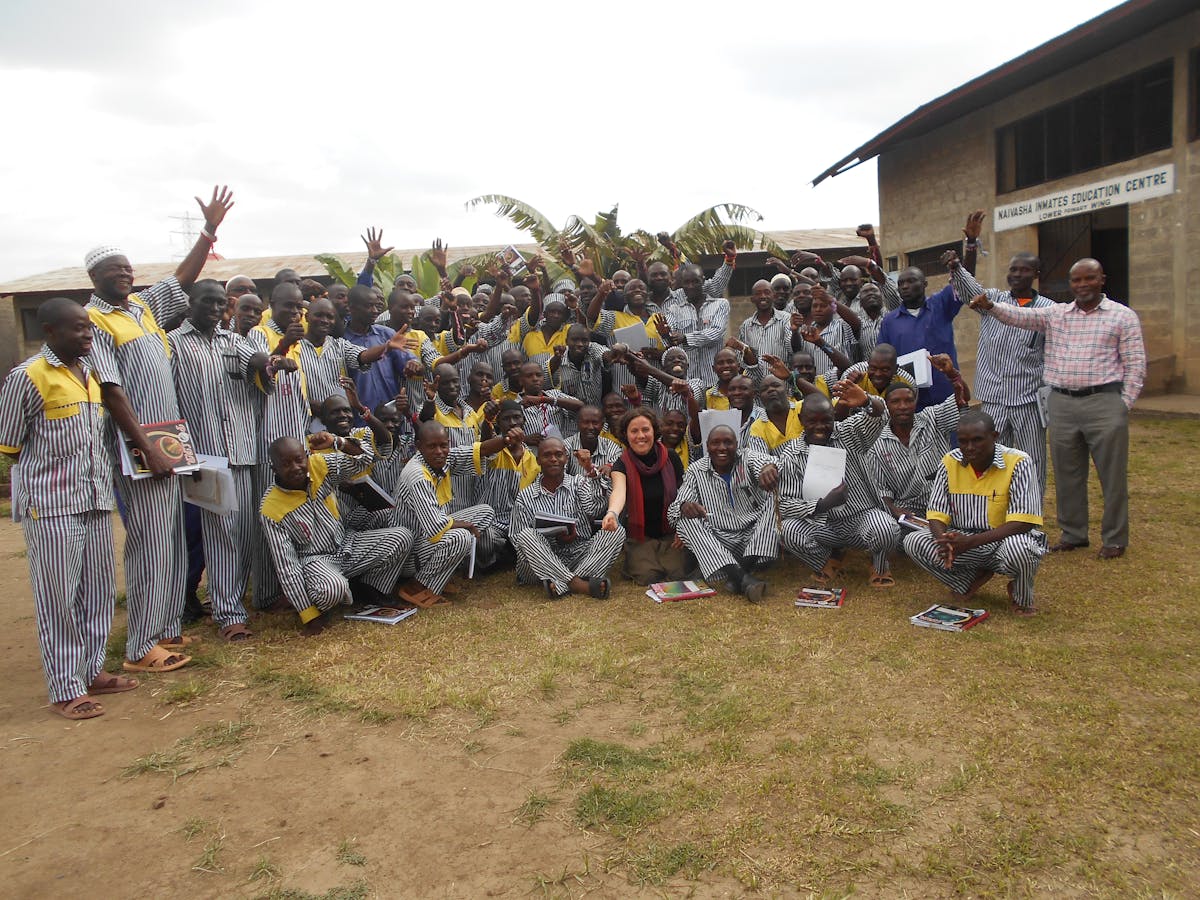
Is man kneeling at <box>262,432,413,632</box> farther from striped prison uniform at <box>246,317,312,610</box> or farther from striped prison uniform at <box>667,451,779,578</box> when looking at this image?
striped prison uniform at <box>667,451,779,578</box>

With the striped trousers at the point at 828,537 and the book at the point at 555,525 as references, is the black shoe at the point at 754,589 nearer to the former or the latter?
the striped trousers at the point at 828,537

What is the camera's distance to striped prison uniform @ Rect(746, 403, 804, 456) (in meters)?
5.99

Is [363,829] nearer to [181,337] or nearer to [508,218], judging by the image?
[181,337]

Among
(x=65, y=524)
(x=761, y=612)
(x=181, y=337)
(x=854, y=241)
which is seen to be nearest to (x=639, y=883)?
(x=761, y=612)

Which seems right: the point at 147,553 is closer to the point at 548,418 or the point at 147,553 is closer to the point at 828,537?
the point at 548,418

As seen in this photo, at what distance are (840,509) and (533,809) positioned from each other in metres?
3.24

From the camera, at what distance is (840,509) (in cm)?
548

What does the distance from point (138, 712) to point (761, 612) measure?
3370mm

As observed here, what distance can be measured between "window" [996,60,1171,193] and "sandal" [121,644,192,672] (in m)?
13.5

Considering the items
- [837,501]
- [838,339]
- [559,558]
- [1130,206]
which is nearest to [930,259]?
[1130,206]

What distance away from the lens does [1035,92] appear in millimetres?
13633

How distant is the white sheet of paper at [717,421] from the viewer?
620 cm

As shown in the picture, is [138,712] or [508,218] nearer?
[138,712]

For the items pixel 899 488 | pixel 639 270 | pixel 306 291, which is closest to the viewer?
pixel 899 488
